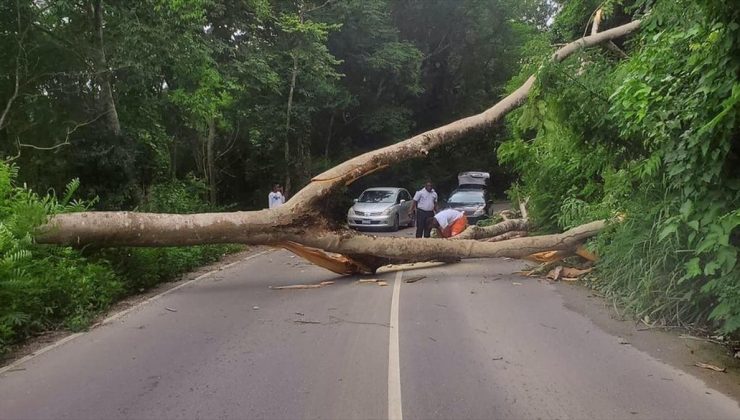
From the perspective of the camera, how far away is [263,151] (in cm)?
2992

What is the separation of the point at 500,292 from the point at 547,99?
3.26 m

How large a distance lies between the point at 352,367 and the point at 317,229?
522cm

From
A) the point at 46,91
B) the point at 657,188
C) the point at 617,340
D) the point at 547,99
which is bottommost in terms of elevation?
the point at 617,340

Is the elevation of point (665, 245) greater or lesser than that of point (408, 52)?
lesser

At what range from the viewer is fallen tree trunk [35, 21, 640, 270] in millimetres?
9766

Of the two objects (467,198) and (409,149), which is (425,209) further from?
(467,198)

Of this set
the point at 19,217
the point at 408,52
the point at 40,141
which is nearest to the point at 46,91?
the point at 40,141

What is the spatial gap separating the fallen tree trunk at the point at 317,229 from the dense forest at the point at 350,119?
0.43 metres

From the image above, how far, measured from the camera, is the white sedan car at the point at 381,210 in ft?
76.6

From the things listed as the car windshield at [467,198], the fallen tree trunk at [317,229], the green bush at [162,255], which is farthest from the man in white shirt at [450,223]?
the car windshield at [467,198]

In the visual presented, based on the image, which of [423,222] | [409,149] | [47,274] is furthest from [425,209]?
[47,274]

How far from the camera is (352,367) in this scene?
20.3 ft

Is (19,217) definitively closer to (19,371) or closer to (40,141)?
(19,371)

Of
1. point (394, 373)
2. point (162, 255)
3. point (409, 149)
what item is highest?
point (409, 149)
